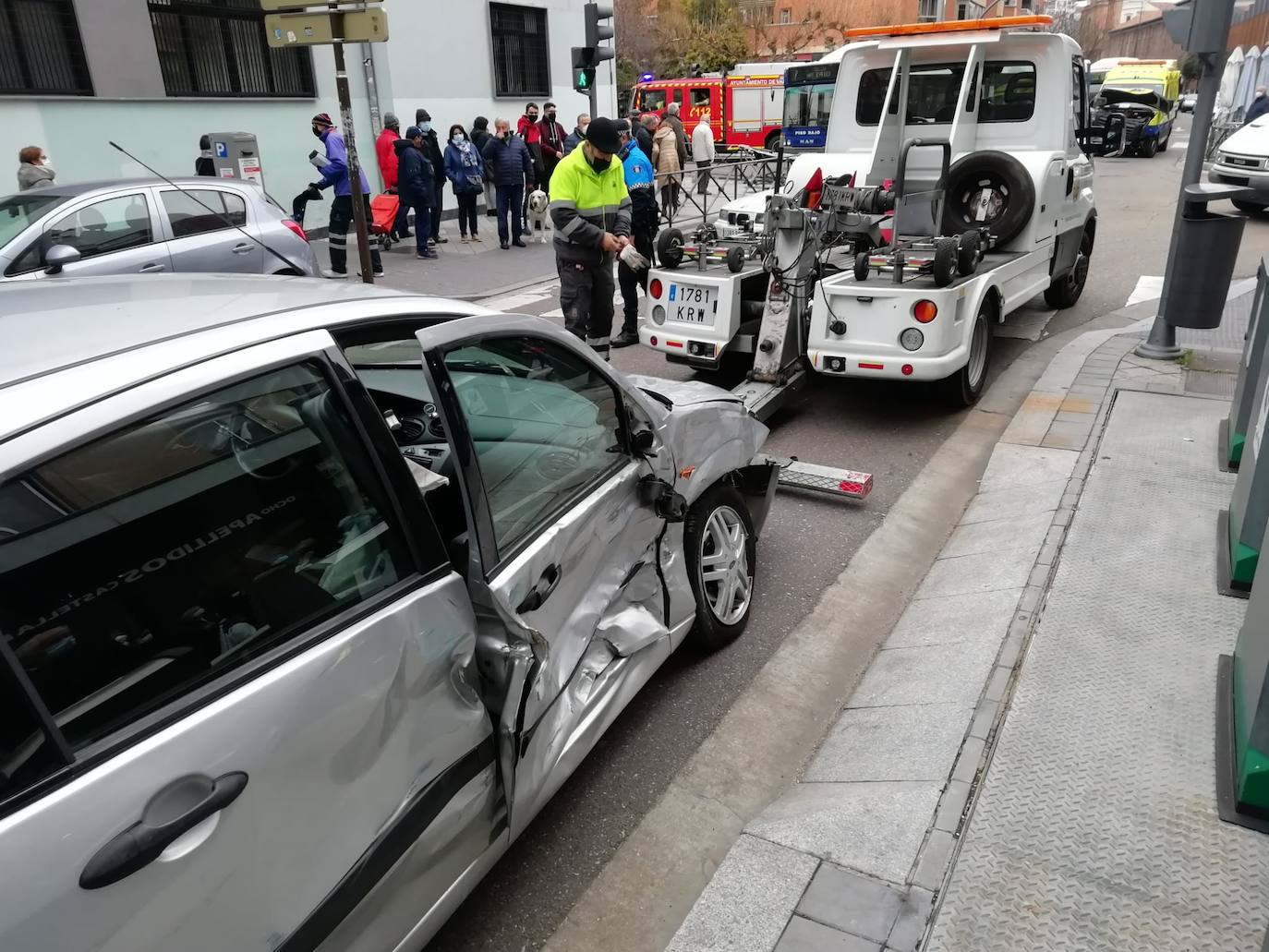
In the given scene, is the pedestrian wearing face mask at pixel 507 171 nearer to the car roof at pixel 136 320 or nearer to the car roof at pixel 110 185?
the car roof at pixel 110 185

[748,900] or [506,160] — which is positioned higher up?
[506,160]

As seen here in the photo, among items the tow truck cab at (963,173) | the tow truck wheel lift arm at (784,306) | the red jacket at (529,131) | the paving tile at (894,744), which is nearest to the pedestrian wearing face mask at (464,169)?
the red jacket at (529,131)

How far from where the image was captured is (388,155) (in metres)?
14.0

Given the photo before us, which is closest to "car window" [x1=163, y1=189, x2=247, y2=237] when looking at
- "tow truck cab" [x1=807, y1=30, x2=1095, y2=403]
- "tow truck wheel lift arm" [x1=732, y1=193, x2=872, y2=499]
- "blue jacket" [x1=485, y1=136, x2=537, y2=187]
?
"tow truck wheel lift arm" [x1=732, y1=193, x2=872, y2=499]

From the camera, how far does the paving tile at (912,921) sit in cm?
236

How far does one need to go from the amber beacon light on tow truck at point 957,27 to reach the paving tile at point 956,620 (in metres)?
4.74

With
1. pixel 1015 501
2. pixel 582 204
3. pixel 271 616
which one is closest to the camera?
pixel 271 616

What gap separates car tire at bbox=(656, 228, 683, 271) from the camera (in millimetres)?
6793

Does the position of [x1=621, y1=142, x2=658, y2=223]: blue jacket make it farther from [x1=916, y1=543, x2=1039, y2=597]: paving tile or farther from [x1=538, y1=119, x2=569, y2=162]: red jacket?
[x1=916, y1=543, x2=1039, y2=597]: paving tile

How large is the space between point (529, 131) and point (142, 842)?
1578 centimetres

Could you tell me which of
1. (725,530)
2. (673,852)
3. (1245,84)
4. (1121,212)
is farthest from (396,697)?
(1245,84)

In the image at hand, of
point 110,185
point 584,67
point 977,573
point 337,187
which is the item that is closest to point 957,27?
point 977,573

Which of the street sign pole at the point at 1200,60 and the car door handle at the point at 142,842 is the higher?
the street sign pole at the point at 1200,60

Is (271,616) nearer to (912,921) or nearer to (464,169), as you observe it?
(912,921)
